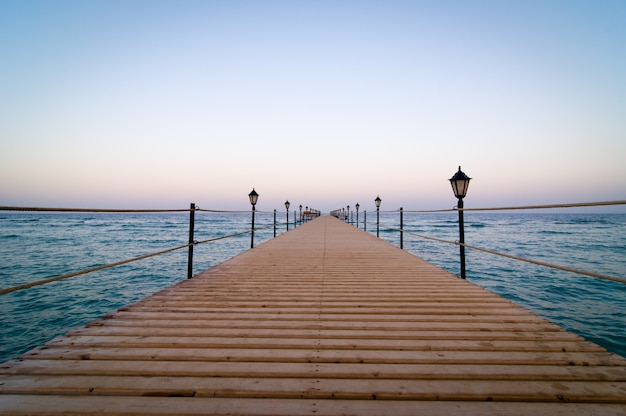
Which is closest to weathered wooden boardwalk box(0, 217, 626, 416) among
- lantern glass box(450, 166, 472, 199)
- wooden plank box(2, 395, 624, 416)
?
wooden plank box(2, 395, 624, 416)

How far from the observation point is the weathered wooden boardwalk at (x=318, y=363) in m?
1.32

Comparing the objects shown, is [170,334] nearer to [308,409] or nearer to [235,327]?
[235,327]

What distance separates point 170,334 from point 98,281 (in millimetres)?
8159

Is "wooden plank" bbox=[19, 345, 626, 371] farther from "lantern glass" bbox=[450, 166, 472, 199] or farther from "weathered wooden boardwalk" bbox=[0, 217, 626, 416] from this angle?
"lantern glass" bbox=[450, 166, 472, 199]

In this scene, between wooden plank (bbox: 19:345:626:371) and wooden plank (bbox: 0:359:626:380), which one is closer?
wooden plank (bbox: 0:359:626:380)

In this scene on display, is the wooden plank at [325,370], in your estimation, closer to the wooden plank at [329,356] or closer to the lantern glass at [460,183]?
the wooden plank at [329,356]

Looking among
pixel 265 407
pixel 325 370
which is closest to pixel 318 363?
pixel 325 370

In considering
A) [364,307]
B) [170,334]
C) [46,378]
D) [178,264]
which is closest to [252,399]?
[170,334]

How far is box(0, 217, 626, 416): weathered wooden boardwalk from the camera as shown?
52.0 inches

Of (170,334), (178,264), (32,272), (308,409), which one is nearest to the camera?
(308,409)

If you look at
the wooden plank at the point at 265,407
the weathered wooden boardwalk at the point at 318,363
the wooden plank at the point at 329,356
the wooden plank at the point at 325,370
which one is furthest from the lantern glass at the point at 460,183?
the wooden plank at the point at 265,407

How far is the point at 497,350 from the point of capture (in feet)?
5.88

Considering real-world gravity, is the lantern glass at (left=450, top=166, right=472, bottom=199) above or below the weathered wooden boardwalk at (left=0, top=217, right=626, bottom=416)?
above

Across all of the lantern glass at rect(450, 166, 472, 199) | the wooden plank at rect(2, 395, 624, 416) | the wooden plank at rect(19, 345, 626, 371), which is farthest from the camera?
the lantern glass at rect(450, 166, 472, 199)
